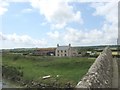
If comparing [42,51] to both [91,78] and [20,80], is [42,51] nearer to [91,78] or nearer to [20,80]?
[20,80]

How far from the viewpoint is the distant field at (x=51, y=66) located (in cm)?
3256

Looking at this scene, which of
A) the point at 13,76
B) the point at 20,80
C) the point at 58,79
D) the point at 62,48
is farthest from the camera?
the point at 62,48

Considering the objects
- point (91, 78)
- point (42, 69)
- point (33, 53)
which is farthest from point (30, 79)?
point (91, 78)

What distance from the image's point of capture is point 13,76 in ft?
109

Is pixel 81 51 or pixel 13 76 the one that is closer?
pixel 13 76

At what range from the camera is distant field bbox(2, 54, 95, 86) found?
32.6 metres

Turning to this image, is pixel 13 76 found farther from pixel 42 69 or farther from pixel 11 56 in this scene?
pixel 11 56

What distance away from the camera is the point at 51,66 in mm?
40062

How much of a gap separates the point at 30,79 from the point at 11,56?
811 inches

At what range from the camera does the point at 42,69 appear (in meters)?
39.2

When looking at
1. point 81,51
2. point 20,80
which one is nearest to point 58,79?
point 20,80

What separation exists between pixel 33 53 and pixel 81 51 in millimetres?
10891

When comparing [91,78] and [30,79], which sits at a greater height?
[91,78]

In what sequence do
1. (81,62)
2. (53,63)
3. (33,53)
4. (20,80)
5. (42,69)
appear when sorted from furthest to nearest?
(33,53)
(53,63)
(42,69)
(81,62)
(20,80)
